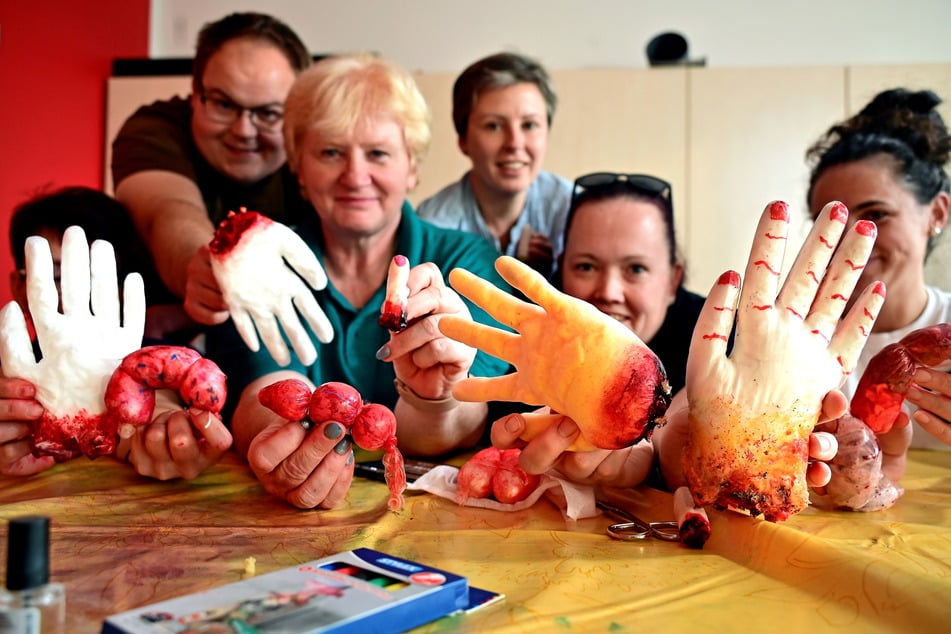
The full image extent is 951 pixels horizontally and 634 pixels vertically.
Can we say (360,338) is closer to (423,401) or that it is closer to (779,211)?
(423,401)

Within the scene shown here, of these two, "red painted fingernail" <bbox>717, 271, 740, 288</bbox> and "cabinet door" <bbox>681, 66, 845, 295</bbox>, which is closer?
"red painted fingernail" <bbox>717, 271, 740, 288</bbox>

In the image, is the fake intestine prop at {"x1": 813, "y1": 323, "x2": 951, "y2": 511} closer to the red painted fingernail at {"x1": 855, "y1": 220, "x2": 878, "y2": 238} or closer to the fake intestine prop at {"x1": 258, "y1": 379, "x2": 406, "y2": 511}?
the red painted fingernail at {"x1": 855, "y1": 220, "x2": 878, "y2": 238}

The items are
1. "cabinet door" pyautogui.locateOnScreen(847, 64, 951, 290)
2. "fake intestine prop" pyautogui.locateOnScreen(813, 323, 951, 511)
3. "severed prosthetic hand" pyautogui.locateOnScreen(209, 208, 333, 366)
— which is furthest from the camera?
"cabinet door" pyautogui.locateOnScreen(847, 64, 951, 290)

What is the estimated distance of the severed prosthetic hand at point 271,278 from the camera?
1022 millimetres

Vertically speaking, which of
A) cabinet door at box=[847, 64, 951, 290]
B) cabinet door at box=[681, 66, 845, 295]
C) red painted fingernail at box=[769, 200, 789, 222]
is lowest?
red painted fingernail at box=[769, 200, 789, 222]

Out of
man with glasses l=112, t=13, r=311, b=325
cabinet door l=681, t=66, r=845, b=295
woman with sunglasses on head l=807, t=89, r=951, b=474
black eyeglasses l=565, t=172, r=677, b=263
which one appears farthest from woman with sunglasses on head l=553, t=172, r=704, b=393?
cabinet door l=681, t=66, r=845, b=295

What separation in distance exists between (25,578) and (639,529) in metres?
0.57

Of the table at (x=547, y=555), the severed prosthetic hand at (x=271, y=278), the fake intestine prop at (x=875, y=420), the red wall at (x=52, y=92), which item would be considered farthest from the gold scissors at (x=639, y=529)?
the red wall at (x=52, y=92)

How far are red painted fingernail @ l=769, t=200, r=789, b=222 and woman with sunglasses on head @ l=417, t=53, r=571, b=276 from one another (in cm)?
107

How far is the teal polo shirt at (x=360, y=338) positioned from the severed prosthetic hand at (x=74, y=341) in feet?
0.90

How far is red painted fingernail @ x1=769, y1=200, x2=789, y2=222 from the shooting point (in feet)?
2.64

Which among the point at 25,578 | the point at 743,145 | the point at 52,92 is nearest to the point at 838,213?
Result: the point at 25,578

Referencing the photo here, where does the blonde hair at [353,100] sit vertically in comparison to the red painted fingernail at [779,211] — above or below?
above

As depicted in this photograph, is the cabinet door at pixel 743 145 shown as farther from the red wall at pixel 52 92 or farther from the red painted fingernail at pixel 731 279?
the red wall at pixel 52 92
